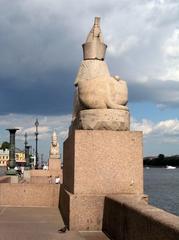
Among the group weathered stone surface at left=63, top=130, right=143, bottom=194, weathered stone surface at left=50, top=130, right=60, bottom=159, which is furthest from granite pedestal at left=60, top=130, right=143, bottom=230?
weathered stone surface at left=50, top=130, right=60, bottom=159

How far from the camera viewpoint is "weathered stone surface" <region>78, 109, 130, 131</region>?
764 cm

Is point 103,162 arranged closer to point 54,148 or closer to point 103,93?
point 103,93

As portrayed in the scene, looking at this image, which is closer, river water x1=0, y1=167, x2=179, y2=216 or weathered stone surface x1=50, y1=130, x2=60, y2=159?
river water x1=0, y1=167, x2=179, y2=216

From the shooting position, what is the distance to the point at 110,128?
25.1ft

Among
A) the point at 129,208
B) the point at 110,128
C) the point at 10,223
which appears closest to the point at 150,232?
the point at 129,208

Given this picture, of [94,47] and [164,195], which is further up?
[94,47]

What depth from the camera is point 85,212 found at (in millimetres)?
7188

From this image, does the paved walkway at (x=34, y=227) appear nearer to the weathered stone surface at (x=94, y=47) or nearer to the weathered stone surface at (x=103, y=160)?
the weathered stone surface at (x=103, y=160)

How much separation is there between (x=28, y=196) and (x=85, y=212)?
16.7 feet

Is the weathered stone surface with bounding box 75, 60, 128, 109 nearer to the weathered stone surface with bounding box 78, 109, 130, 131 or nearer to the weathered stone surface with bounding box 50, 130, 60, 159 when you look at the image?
the weathered stone surface with bounding box 78, 109, 130, 131

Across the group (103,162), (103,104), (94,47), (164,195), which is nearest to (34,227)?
(103,162)

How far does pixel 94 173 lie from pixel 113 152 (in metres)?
0.46

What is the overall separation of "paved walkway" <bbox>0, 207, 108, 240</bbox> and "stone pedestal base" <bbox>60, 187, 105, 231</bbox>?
186mm

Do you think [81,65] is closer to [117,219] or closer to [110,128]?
[110,128]
